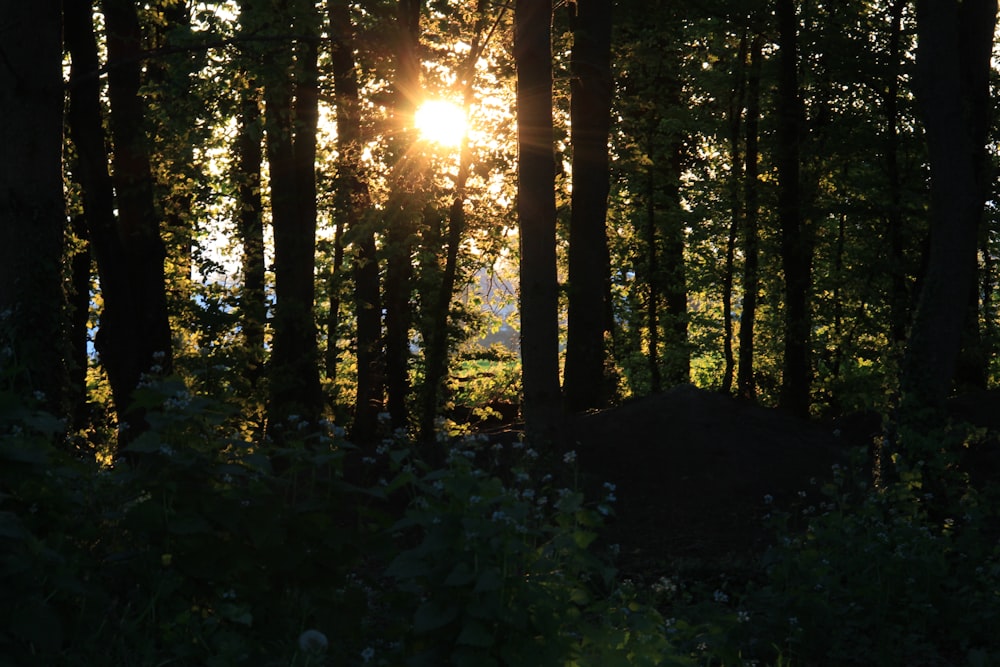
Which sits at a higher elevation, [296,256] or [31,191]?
[296,256]

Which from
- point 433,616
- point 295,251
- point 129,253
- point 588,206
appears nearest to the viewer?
point 433,616

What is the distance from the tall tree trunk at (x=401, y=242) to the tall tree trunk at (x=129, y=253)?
3188mm

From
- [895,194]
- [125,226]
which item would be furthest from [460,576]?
[895,194]

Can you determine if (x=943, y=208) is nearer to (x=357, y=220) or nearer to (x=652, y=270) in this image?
(x=357, y=220)

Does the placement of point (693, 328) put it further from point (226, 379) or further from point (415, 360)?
point (226, 379)

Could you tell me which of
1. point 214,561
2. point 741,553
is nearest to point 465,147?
point 741,553

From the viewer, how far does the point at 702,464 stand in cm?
1344

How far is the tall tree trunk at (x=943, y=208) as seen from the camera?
10320 millimetres

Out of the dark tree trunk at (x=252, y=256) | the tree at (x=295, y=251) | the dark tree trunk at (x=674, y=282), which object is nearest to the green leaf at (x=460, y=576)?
the dark tree trunk at (x=252, y=256)

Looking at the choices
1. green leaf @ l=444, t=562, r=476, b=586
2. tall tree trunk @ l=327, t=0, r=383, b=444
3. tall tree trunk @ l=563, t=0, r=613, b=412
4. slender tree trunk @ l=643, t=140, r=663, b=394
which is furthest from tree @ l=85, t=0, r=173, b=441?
slender tree trunk @ l=643, t=140, r=663, b=394

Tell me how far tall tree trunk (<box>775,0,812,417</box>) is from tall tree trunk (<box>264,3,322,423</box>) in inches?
375

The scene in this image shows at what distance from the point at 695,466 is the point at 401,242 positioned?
5853mm

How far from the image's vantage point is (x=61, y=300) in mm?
9062

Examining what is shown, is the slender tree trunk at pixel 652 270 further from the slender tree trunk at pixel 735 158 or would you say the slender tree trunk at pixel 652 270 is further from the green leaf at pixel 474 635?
the green leaf at pixel 474 635
